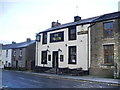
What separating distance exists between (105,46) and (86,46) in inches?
111

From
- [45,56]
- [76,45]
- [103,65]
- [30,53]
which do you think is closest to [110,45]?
[103,65]

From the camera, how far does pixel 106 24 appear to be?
1914cm

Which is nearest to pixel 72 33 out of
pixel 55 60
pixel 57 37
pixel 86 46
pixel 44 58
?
pixel 57 37

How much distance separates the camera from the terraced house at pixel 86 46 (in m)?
18.3

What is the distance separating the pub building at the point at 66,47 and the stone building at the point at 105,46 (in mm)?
1058

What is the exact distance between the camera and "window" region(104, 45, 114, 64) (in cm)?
1820

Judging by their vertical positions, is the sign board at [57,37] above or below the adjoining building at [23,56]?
above

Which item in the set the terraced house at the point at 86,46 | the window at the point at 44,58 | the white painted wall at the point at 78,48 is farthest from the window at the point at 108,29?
the window at the point at 44,58

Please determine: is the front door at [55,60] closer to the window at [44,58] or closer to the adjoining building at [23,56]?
the window at [44,58]

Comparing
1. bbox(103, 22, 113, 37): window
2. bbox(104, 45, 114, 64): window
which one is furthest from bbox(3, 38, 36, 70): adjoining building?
bbox(103, 22, 113, 37): window

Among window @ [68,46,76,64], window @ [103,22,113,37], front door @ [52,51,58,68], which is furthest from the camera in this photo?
front door @ [52,51,58,68]

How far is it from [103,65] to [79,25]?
713cm

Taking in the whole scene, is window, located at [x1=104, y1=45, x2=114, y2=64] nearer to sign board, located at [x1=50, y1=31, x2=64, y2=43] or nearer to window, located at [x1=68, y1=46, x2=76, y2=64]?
window, located at [x1=68, y1=46, x2=76, y2=64]

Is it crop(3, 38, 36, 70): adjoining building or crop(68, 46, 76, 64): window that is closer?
crop(68, 46, 76, 64): window
